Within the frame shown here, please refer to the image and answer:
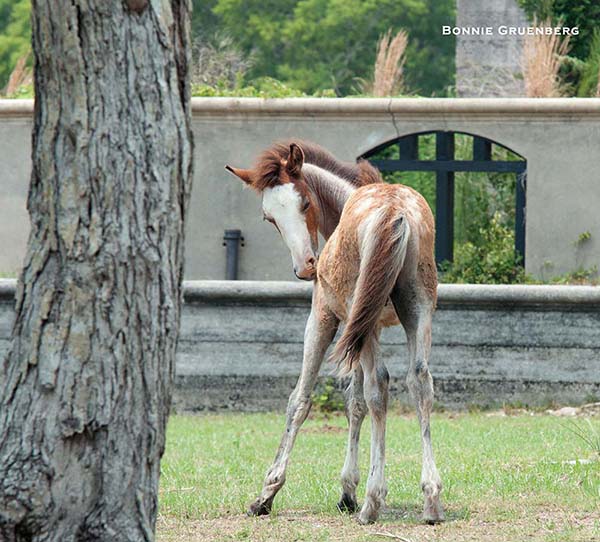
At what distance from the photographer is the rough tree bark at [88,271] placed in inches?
171

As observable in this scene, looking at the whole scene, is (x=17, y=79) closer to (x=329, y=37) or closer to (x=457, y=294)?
(x=457, y=294)

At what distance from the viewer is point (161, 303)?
4469 mm

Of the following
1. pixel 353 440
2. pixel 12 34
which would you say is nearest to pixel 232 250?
pixel 353 440

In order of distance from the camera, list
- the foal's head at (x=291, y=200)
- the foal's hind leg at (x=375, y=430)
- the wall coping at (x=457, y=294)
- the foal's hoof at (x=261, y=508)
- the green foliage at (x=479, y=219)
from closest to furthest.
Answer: the foal's hind leg at (x=375, y=430) < the foal's hoof at (x=261, y=508) < the foal's head at (x=291, y=200) < the wall coping at (x=457, y=294) < the green foliage at (x=479, y=219)

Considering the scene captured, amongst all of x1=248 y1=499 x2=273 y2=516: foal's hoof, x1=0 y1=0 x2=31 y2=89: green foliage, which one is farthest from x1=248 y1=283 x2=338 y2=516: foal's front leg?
x1=0 y1=0 x2=31 y2=89: green foliage

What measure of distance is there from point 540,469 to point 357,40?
44.7 meters

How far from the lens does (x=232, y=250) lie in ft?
55.9

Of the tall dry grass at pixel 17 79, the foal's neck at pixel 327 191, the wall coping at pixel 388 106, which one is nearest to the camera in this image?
the foal's neck at pixel 327 191

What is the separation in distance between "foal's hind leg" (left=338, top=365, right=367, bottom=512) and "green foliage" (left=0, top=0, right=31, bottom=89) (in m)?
43.3

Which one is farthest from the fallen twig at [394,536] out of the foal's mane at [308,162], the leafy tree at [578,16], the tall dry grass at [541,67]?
the leafy tree at [578,16]

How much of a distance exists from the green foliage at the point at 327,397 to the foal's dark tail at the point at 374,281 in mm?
7292

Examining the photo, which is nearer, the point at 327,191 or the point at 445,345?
the point at 327,191

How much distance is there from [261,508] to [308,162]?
252 cm

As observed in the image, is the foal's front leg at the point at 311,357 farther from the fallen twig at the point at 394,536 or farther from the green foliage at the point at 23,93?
the green foliage at the point at 23,93
